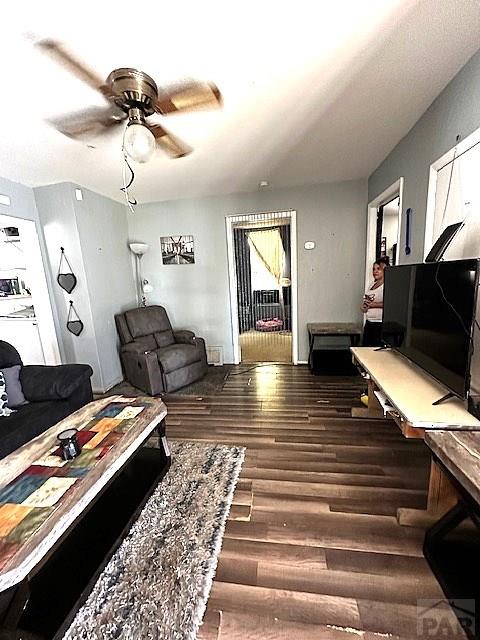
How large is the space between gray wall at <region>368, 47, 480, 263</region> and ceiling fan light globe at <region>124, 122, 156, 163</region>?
5.93ft

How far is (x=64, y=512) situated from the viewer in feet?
3.33

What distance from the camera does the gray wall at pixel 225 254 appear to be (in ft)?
12.1

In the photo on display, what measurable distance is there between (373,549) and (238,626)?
72 centimetres

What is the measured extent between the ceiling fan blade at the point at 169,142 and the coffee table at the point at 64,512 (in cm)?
179

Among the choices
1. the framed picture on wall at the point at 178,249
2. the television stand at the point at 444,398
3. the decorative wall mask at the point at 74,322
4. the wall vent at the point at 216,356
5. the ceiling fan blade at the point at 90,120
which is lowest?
the wall vent at the point at 216,356

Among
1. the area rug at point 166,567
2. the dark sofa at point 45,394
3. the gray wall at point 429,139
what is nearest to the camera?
the area rug at point 166,567

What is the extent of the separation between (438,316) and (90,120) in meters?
2.33

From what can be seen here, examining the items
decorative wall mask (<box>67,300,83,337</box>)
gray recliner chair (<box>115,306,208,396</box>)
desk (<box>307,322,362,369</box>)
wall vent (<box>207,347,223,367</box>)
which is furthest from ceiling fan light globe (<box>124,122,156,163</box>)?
wall vent (<box>207,347,223,367</box>)

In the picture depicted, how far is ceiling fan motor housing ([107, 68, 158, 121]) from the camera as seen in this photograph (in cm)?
135

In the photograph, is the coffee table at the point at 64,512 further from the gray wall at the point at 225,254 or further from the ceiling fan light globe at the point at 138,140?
the gray wall at the point at 225,254

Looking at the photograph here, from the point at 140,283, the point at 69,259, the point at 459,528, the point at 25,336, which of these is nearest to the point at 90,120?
the point at 69,259

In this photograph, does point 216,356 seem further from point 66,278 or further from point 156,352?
point 66,278

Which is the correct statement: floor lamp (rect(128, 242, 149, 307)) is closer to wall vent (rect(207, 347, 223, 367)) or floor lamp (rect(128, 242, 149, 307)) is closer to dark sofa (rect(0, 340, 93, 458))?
wall vent (rect(207, 347, 223, 367))

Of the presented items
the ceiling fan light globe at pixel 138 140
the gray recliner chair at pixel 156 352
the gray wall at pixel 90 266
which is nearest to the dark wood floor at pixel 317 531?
the gray recliner chair at pixel 156 352
